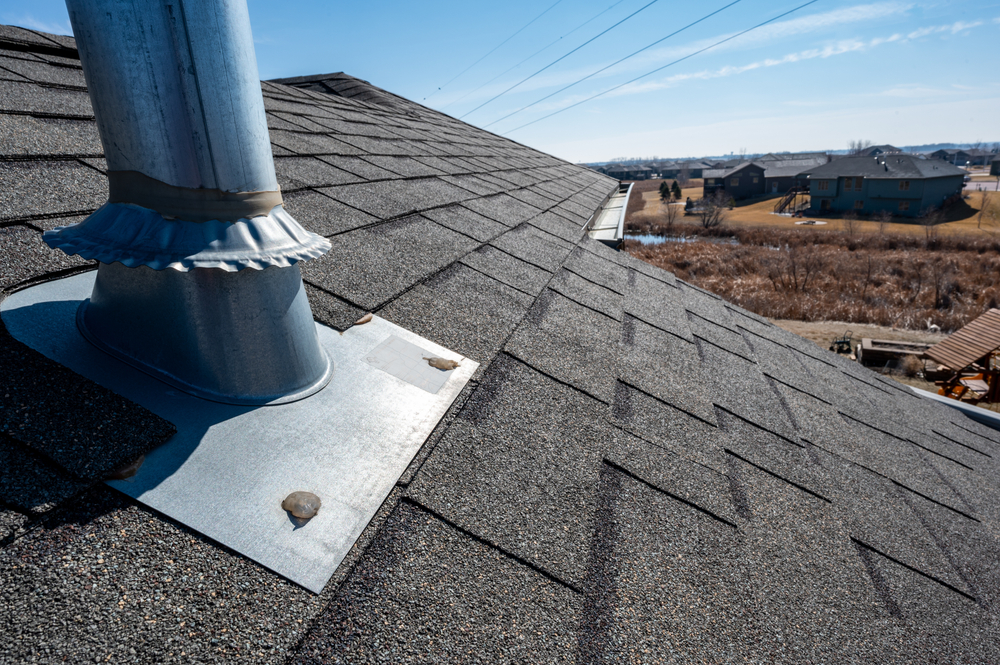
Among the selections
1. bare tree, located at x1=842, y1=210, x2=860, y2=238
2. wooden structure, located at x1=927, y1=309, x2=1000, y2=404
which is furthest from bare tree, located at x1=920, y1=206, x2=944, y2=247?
wooden structure, located at x1=927, y1=309, x2=1000, y2=404

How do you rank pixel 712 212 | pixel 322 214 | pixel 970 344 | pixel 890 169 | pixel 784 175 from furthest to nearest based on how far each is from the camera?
pixel 784 175 < pixel 712 212 < pixel 890 169 < pixel 970 344 < pixel 322 214

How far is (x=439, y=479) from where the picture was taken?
1.50m

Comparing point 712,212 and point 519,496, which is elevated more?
point 519,496

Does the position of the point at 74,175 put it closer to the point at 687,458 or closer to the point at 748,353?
the point at 687,458

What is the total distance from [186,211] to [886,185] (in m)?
58.5

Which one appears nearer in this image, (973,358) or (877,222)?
(973,358)

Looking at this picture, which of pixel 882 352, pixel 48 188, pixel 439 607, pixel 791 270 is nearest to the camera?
pixel 439 607

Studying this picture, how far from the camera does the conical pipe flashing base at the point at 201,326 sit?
1449mm

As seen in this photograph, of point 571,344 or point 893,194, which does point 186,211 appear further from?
point 893,194

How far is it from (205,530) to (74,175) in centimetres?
220

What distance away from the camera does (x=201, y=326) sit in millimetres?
1471

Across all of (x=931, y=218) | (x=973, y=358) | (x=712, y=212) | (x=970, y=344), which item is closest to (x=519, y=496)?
(x=973, y=358)

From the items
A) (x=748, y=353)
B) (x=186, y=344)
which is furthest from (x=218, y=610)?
(x=748, y=353)

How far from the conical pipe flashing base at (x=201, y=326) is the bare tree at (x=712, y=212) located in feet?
157
